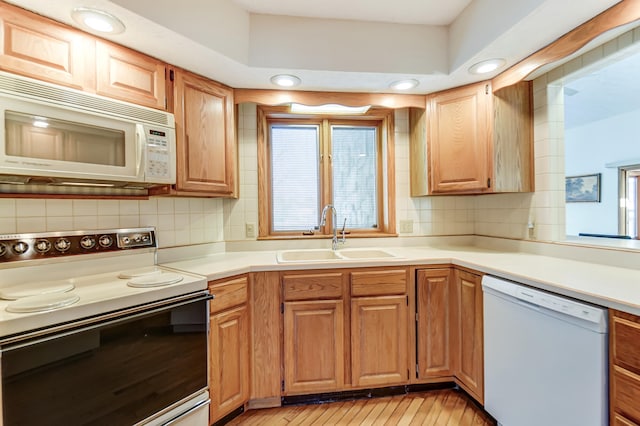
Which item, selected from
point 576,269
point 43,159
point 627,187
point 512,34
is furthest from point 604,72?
point 43,159

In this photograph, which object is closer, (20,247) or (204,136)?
(20,247)

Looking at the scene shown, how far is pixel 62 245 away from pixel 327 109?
183 cm

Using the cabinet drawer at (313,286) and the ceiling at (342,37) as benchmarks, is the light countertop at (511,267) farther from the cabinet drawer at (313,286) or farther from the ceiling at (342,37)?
the ceiling at (342,37)

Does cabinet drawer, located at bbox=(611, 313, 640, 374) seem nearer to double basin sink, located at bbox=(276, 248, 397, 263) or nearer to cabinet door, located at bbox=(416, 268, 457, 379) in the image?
cabinet door, located at bbox=(416, 268, 457, 379)

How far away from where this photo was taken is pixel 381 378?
1763 mm

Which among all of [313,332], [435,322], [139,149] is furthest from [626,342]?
[139,149]

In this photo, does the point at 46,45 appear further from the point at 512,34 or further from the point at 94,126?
the point at 512,34

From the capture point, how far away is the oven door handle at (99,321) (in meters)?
0.90

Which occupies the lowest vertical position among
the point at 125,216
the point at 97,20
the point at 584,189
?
the point at 125,216

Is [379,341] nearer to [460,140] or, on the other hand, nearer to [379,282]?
[379,282]

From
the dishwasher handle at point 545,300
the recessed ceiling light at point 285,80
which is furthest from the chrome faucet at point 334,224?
the dishwasher handle at point 545,300

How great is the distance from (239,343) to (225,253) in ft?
2.36

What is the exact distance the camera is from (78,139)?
1248mm

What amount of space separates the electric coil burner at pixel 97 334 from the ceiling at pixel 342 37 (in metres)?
1.09
